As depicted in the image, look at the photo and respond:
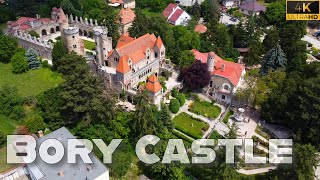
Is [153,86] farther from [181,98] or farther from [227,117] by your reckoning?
[227,117]

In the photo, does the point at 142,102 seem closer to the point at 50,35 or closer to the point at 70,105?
the point at 70,105

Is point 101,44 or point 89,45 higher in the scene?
point 101,44

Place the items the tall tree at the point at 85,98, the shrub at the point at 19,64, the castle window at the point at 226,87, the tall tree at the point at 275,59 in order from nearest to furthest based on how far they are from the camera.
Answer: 1. the tall tree at the point at 85,98
2. the castle window at the point at 226,87
3. the shrub at the point at 19,64
4. the tall tree at the point at 275,59

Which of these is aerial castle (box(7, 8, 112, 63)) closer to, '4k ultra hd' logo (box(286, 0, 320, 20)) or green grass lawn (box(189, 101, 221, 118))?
green grass lawn (box(189, 101, 221, 118))

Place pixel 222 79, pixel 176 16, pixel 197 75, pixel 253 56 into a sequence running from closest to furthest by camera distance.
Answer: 1. pixel 197 75
2. pixel 222 79
3. pixel 253 56
4. pixel 176 16

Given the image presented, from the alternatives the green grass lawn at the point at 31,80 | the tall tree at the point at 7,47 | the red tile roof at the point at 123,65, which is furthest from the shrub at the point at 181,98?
the tall tree at the point at 7,47

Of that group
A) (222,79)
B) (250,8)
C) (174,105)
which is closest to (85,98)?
(174,105)

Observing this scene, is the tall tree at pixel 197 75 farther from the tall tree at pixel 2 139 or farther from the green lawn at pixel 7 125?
the tall tree at pixel 2 139
